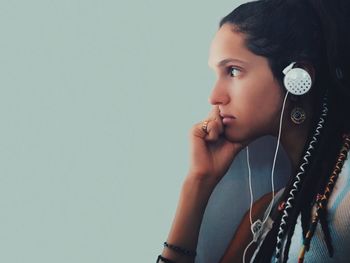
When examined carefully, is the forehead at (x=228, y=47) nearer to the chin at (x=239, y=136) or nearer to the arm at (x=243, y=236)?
the chin at (x=239, y=136)

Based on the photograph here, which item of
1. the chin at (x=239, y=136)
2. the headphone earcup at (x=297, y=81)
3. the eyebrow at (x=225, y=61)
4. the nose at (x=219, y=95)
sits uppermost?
the eyebrow at (x=225, y=61)

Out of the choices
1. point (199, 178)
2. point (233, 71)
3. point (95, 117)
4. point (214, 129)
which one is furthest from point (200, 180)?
point (95, 117)

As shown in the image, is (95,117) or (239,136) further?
(95,117)

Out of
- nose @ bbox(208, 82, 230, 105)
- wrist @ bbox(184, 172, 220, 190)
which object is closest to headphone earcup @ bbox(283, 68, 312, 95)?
nose @ bbox(208, 82, 230, 105)

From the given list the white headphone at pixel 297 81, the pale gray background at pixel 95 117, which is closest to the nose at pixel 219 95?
the white headphone at pixel 297 81

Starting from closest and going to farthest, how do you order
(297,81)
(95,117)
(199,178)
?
(297,81), (199,178), (95,117)

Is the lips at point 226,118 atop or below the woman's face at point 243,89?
below

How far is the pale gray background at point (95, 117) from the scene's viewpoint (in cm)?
139

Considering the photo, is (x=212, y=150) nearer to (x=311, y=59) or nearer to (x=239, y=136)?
(x=239, y=136)

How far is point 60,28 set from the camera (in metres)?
1.39

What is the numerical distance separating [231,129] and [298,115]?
133 mm

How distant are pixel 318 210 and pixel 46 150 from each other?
67cm

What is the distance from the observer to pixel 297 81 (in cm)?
108

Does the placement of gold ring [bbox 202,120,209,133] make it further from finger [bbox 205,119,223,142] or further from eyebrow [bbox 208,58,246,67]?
eyebrow [bbox 208,58,246,67]
